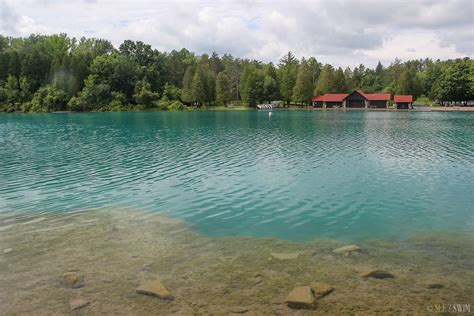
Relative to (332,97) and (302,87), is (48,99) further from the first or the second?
(332,97)

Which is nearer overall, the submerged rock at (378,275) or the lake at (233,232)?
the lake at (233,232)

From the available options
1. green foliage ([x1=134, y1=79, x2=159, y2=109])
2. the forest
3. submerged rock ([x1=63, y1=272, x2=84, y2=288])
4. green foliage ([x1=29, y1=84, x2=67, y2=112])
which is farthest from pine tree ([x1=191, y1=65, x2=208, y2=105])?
submerged rock ([x1=63, y1=272, x2=84, y2=288])

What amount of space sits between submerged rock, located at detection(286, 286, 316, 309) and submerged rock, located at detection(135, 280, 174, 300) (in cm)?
332

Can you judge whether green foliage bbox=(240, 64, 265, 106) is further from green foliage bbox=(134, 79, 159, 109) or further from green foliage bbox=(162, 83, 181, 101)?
green foliage bbox=(134, 79, 159, 109)

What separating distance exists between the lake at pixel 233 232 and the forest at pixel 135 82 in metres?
112

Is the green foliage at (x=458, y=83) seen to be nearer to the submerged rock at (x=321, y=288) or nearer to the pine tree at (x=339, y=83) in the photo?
the pine tree at (x=339, y=83)

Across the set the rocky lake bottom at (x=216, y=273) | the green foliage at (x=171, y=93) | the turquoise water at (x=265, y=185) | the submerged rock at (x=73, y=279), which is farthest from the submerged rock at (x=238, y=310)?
the green foliage at (x=171, y=93)

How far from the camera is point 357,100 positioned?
14862 cm

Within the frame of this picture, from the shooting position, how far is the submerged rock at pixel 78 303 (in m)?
Result: 10.3

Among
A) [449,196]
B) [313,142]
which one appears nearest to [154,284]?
[449,196]

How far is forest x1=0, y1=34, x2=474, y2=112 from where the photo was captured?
136125mm

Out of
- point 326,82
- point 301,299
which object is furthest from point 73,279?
point 326,82

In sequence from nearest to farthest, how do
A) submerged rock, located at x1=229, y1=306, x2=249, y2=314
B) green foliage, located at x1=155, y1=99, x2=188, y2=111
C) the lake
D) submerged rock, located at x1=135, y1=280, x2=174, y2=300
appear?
submerged rock, located at x1=229, y1=306, x2=249, y2=314 → submerged rock, located at x1=135, y1=280, x2=174, y2=300 → the lake → green foliage, located at x1=155, y1=99, x2=188, y2=111

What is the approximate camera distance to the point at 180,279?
474 inches
